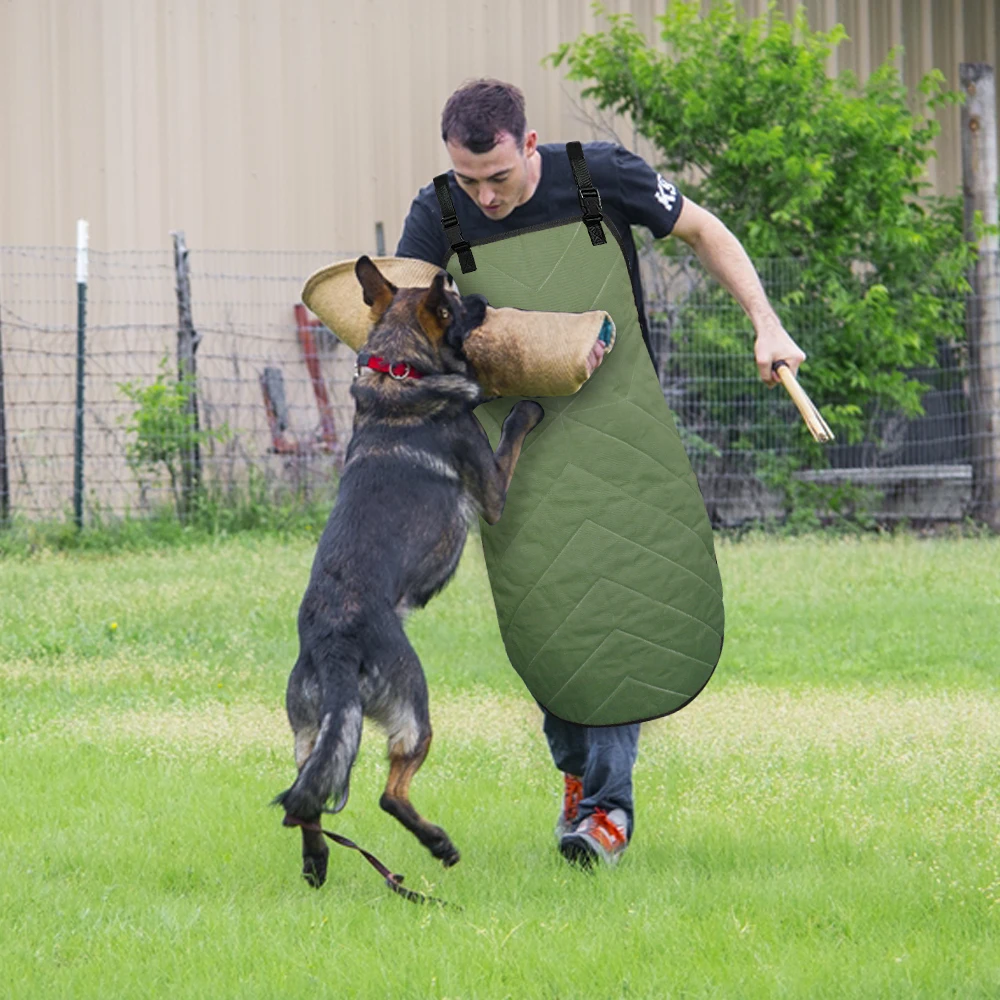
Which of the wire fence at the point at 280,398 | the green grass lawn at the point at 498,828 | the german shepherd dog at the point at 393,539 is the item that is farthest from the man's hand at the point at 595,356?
the wire fence at the point at 280,398

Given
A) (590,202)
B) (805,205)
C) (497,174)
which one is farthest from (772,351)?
(805,205)

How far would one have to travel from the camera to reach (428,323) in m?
3.81

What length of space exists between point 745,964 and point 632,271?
5.98ft

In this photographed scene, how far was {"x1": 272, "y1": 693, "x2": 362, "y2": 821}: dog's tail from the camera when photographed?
3262 mm

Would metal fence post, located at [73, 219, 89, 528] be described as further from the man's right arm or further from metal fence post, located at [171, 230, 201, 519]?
the man's right arm

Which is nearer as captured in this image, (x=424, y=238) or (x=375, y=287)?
(x=375, y=287)

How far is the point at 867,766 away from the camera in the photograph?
4.75 meters

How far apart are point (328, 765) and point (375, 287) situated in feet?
4.17

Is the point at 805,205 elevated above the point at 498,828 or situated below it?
above

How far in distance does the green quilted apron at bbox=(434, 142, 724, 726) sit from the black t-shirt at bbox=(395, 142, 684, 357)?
3 cm

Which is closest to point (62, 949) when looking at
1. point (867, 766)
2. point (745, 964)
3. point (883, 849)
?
point (745, 964)

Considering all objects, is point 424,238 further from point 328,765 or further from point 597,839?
point 597,839

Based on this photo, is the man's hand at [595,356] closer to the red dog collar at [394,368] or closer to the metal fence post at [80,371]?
the red dog collar at [394,368]

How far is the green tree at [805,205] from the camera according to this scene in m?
11.4
